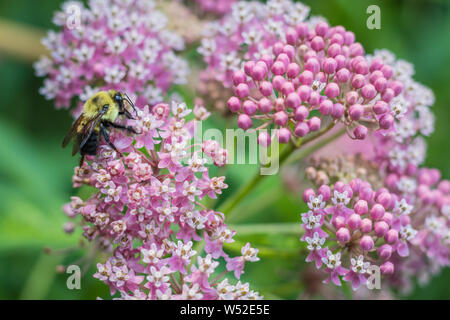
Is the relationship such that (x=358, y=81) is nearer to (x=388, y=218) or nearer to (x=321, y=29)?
(x=321, y=29)

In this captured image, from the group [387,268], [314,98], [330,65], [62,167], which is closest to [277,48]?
[330,65]

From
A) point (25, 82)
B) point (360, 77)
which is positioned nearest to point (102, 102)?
point (360, 77)

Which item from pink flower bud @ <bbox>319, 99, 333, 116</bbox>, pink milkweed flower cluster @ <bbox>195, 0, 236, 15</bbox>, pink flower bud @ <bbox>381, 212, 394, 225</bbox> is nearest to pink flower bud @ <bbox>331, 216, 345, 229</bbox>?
pink flower bud @ <bbox>381, 212, 394, 225</bbox>

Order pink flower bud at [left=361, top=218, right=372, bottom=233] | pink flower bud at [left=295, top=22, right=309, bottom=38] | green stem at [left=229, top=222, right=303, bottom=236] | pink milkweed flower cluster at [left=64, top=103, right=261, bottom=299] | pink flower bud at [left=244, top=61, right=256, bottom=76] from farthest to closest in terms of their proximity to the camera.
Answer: green stem at [left=229, top=222, right=303, bottom=236] < pink flower bud at [left=295, top=22, right=309, bottom=38] < pink flower bud at [left=244, top=61, right=256, bottom=76] < pink flower bud at [left=361, top=218, right=372, bottom=233] < pink milkweed flower cluster at [left=64, top=103, right=261, bottom=299]

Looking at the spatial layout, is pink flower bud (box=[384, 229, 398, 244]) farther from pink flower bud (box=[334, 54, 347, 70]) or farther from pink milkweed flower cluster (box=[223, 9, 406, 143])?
pink flower bud (box=[334, 54, 347, 70])

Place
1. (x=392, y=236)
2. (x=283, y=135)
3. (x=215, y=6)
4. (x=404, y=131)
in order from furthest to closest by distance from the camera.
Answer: (x=215, y=6), (x=404, y=131), (x=392, y=236), (x=283, y=135)
